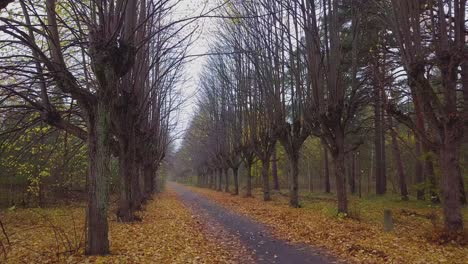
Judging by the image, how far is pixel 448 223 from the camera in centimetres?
973

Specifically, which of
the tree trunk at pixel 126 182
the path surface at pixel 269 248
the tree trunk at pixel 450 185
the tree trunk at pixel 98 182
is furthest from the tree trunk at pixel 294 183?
the tree trunk at pixel 98 182

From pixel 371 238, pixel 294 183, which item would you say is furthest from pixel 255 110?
pixel 371 238

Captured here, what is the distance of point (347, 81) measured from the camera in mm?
19297

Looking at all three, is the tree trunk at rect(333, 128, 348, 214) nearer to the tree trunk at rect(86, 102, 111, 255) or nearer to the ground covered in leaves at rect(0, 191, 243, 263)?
the ground covered in leaves at rect(0, 191, 243, 263)

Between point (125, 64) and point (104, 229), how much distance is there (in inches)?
135

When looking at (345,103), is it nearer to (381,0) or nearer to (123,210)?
(381,0)

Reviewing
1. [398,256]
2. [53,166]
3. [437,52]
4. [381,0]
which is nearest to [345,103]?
[381,0]

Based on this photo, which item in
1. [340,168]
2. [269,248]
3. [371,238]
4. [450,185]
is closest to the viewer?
[269,248]

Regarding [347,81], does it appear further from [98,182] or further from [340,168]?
[98,182]

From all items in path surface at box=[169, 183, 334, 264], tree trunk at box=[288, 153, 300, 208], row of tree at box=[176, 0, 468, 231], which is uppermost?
row of tree at box=[176, 0, 468, 231]

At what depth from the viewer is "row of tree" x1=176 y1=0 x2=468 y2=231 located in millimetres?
10000

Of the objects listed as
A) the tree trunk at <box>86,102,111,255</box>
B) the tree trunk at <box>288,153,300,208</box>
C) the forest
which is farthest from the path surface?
the tree trunk at <box>288,153,300,208</box>

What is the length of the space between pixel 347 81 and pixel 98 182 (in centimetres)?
1425

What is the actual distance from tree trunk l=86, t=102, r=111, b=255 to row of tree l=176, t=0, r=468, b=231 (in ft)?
11.4
